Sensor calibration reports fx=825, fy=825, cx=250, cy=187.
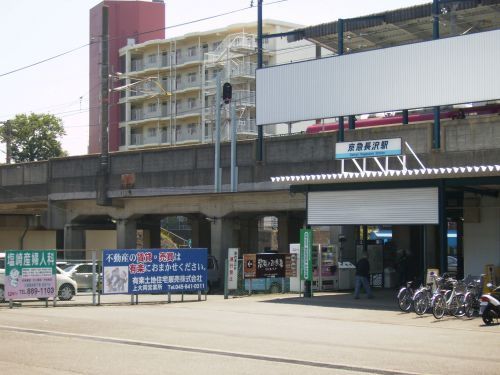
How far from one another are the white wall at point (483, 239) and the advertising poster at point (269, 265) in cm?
672

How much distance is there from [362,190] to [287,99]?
9.75 meters

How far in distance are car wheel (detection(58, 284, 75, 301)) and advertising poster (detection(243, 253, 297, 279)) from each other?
6540mm

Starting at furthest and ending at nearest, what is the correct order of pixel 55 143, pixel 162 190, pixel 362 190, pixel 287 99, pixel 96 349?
pixel 55 143 < pixel 162 190 < pixel 287 99 < pixel 362 190 < pixel 96 349

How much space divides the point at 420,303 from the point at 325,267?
1070cm

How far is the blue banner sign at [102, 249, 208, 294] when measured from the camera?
88.1 feet

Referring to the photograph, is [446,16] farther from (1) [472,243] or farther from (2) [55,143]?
(2) [55,143]

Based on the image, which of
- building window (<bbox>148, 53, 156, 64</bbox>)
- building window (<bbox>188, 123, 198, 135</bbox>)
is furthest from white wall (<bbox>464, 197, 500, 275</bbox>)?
building window (<bbox>148, 53, 156, 64</bbox>)

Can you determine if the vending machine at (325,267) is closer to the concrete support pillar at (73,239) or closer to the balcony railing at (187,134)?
the concrete support pillar at (73,239)

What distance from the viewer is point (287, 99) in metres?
36.4

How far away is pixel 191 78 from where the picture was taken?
87375mm

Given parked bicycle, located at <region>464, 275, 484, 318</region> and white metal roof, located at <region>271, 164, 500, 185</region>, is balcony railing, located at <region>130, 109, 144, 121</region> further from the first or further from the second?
parked bicycle, located at <region>464, 275, 484, 318</region>

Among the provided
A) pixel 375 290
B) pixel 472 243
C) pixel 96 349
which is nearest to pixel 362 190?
pixel 472 243

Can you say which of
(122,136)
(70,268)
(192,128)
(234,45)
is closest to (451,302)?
(70,268)

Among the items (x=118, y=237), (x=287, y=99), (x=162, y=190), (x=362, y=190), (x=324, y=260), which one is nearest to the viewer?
(x=362, y=190)
